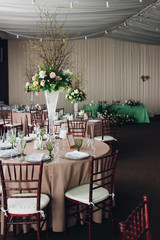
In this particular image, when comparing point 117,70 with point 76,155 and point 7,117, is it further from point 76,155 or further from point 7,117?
point 76,155

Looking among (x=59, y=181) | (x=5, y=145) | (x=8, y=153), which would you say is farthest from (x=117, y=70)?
(x=59, y=181)

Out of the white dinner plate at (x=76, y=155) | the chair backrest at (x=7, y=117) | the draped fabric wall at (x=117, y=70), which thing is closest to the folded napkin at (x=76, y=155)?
the white dinner plate at (x=76, y=155)

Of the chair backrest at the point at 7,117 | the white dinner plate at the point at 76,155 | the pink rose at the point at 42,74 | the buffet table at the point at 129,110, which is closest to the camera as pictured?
the white dinner plate at the point at 76,155

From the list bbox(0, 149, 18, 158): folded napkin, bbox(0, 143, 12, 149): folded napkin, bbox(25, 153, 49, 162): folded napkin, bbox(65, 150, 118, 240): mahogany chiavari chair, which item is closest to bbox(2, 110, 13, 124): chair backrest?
bbox(0, 143, 12, 149): folded napkin

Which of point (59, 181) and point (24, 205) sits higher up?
point (59, 181)

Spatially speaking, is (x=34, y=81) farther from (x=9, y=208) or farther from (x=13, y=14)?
(x=13, y=14)

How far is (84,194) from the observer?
286 cm

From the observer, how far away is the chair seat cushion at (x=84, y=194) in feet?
9.13

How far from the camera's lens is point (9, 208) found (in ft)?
8.39

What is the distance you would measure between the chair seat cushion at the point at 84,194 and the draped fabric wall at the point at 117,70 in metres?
10.5

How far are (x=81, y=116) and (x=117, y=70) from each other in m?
8.61

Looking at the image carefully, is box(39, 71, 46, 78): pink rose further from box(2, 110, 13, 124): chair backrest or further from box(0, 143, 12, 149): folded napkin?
box(2, 110, 13, 124): chair backrest

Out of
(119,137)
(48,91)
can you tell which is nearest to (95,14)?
(119,137)

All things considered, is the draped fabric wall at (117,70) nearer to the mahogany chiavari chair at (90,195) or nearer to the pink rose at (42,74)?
the pink rose at (42,74)
